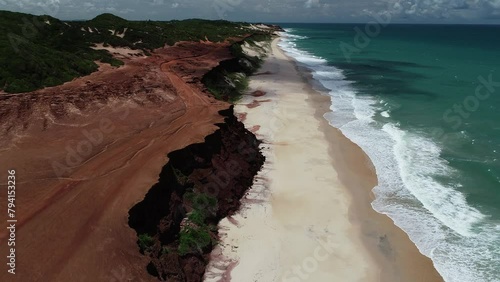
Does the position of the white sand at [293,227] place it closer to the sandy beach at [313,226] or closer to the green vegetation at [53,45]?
the sandy beach at [313,226]

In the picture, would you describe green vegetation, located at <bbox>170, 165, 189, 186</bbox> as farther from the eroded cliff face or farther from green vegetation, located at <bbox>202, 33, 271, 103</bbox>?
green vegetation, located at <bbox>202, 33, 271, 103</bbox>

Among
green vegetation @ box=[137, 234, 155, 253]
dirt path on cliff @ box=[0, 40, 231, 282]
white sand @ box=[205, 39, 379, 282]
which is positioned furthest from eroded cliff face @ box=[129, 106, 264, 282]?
white sand @ box=[205, 39, 379, 282]

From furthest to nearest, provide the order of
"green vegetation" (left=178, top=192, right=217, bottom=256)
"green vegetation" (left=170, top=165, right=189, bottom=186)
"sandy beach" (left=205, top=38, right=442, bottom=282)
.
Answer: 1. "green vegetation" (left=170, top=165, right=189, bottom=186)
2. "sandy beach" (left=205, top=38, right=442, bottom=282)
3. "green vegetation" (left=178, top=192, right=217, bottom=256)

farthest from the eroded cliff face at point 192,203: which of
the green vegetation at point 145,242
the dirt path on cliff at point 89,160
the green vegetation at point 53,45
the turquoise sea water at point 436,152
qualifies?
the green vegetation at point 53,45

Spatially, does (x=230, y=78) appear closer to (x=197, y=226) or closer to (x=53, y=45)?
(x=53, y=45)

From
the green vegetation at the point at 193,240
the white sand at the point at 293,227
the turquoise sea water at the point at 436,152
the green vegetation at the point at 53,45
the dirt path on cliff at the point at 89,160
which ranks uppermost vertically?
the green vegetation at the point at 53,45

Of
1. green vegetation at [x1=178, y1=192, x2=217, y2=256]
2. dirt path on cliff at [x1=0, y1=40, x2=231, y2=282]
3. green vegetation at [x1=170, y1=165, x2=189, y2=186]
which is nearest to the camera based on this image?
dirt path on cliff at [x1=0, y1=40, x2=231, y2=282]
